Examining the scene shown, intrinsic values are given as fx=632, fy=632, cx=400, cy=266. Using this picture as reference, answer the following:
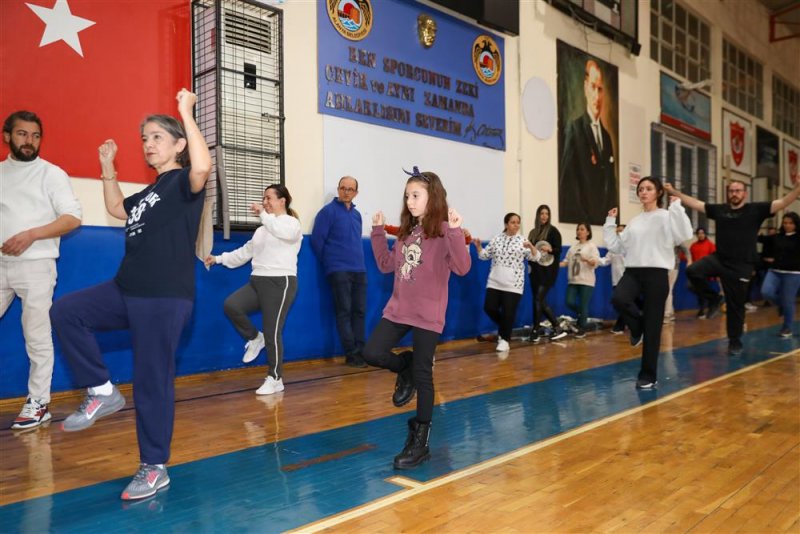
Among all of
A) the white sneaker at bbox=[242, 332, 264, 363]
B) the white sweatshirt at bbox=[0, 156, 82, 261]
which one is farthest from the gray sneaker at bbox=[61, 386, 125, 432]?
the white sneaker at bbox=[242, 332, 264, 363]

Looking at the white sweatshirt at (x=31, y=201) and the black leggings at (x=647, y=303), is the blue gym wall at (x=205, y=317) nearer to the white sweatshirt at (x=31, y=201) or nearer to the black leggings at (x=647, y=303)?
the white sweatshirt at (x=31, y=201)

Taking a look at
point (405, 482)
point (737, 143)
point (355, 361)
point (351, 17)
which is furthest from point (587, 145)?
point (405, 482)

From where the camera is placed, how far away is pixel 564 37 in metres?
9.68

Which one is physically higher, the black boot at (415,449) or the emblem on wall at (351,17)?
the emblem on wall at (351,17)

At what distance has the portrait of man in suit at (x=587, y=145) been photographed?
967cm

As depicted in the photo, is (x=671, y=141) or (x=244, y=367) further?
(x=671, y=141)

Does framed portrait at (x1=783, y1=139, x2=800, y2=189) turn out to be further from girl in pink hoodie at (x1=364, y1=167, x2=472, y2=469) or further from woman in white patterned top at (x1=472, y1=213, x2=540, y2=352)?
girl in pink hoodie at (x1=364, y1=167, x2=472, y2=469)

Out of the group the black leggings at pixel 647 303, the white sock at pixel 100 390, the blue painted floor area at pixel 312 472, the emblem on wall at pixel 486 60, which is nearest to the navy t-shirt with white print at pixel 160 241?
the white sock at pixel 100 390

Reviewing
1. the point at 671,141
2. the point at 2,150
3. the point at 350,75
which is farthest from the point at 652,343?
the point at 671,141

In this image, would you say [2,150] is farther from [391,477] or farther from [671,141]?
[671,141]

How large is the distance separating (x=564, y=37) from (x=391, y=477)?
857 centimetres

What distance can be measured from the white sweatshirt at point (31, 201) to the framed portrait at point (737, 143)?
13996 mm

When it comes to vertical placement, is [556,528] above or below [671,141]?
below

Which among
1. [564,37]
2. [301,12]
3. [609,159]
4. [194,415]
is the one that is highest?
[564,37]
